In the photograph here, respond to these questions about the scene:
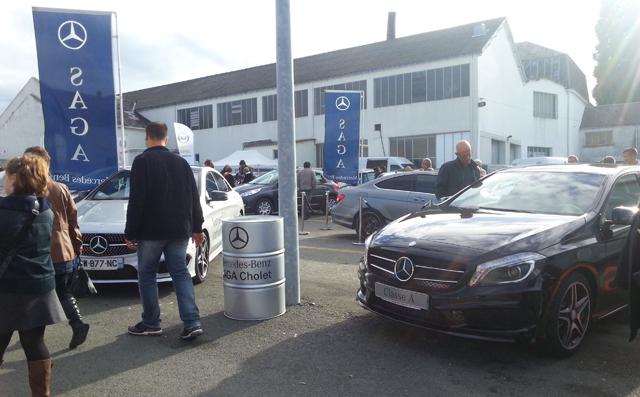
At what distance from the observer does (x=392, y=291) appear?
4.35 metres

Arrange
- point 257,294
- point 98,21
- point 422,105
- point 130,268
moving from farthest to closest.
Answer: point 422,105 < point 98,21 < point 130,268 < point 257,294

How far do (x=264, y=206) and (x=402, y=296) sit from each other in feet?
35.7

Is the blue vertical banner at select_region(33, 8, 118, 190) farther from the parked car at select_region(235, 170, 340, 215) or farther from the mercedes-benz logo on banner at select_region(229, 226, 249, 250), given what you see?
the parked car at select_region(235, 170, 340, 215)

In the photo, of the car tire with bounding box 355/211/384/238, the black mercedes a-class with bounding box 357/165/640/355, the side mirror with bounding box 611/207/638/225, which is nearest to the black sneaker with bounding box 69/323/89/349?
the black mercedes a-class with bounding box 357/165/640/355

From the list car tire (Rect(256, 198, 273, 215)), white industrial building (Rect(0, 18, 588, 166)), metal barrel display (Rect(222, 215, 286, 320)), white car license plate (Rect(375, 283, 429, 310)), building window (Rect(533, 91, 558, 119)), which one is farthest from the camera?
building window (Rect(533, 91, 558, 119))

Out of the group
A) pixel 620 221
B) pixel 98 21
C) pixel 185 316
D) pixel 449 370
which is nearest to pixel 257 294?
pixel 185 316

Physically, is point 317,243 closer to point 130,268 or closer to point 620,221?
point 130,268

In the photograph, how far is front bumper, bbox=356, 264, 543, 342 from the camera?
385 centimetres

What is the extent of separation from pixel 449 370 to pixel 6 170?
333cm

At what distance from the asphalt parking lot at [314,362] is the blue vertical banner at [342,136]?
26.8 ft

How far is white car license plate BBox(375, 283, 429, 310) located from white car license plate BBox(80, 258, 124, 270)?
303 cm

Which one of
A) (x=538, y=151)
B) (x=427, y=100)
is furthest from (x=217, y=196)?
(x=538, y=151)

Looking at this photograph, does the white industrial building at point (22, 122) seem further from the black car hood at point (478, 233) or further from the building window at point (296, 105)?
the black car hood at point (478, 233)

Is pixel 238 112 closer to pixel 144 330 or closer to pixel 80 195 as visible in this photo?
pixel 80 195
